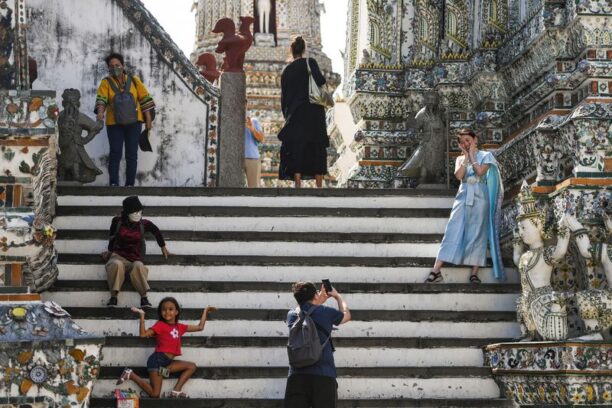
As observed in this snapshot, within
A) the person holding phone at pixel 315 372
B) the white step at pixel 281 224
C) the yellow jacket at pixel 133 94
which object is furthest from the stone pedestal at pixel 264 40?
the person holding phone at pixel 315 372

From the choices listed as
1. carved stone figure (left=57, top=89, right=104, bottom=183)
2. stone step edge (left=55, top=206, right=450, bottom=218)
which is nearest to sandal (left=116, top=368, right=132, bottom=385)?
stone step edge (left=55, top=206, right=450, bottom=218)

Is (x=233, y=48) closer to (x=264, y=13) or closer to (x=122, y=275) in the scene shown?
(x=122, y=275)

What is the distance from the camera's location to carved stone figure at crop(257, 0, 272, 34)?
36.9 metres

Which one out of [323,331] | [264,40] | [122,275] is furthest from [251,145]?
[264,40]

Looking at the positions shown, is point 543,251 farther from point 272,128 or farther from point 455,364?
point 272,128

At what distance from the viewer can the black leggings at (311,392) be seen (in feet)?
40.4

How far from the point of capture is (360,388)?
13547 mm

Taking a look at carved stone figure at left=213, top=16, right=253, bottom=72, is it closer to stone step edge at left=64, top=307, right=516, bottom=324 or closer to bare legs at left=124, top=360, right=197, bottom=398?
stone step edge at left=64, top=307, right=516, bottom=324

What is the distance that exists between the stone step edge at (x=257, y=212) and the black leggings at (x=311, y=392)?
3.66m

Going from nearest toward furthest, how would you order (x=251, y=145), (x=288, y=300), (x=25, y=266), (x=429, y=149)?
(x=25, y=266)
(x=288, y=300)
(x=429, y=149)
(x=251, y=145)

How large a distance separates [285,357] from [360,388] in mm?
652

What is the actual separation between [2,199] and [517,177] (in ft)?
20.4

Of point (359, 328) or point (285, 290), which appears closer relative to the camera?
point (359, 328)

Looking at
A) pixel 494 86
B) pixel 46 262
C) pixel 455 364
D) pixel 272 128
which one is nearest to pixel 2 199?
pixel 46 262
